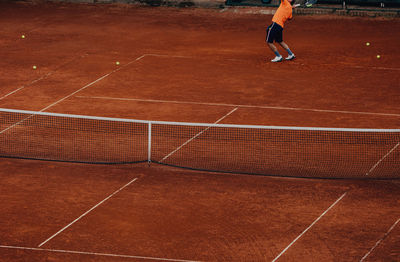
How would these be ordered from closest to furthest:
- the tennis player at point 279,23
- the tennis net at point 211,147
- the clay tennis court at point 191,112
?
the clay tennis court at point 191,112
the tennis net at point 211,147
the tennis player at point 279,23

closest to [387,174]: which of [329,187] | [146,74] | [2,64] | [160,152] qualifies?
[329,187]

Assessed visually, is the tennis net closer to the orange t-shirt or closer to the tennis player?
the tennis player

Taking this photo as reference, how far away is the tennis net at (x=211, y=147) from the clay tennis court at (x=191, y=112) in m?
0.32

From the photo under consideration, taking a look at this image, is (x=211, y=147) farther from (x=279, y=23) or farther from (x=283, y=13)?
(x=283, y=13)

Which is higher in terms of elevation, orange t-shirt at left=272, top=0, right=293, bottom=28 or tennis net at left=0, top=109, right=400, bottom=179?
orange t-shirt at left=272, top=0, right=293, bottom=28

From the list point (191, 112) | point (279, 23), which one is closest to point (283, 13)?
point (279, 23)

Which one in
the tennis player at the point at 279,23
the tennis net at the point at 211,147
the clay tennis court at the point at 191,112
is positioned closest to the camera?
the clay tennis court at the point at 191,112

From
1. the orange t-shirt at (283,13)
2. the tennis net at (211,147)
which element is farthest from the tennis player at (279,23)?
the tennis net at (211,147)

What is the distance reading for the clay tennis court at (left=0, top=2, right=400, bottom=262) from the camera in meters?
10.1

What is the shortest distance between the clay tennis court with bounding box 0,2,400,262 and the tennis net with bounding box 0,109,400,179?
32cm

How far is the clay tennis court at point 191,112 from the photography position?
33.0 feet

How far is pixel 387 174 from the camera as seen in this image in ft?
40.2

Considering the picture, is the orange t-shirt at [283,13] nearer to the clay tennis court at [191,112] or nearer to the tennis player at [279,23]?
the tennis player at [279,23]

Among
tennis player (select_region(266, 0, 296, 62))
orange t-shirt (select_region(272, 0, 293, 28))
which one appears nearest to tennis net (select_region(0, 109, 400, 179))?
tennis player (select_region(266, 0, 296, 62))
